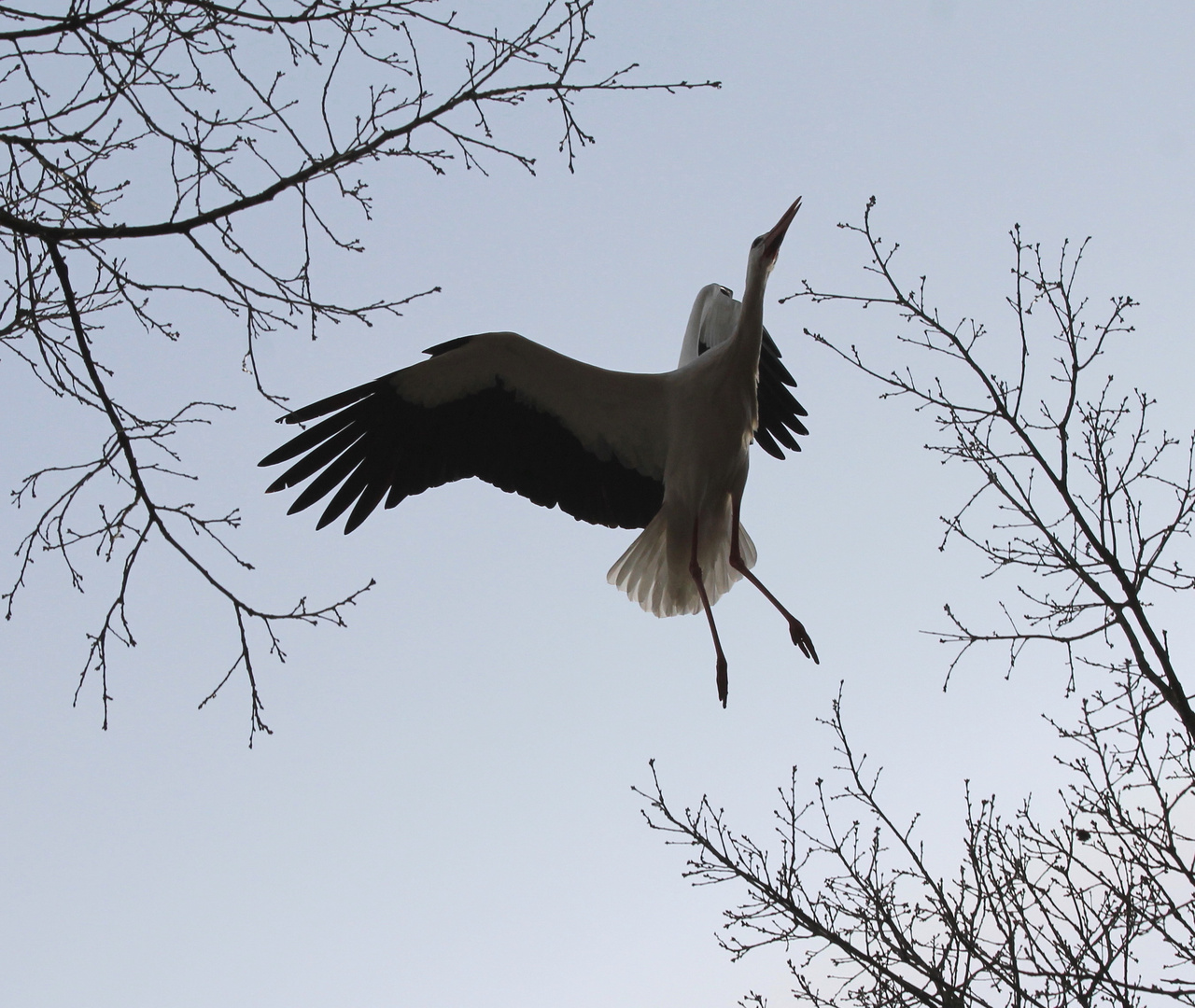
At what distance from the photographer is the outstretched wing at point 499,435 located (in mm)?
4508

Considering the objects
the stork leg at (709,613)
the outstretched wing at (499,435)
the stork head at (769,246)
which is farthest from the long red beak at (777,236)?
the stork leg at (709,613)

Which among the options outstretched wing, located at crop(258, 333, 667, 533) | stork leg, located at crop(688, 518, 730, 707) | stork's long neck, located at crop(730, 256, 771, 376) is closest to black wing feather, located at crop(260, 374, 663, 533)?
outstretched wing, located at crop(258, 333, 667, 533)

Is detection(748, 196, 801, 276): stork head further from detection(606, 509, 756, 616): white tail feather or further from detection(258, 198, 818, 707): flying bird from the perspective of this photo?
detection(606, 509, 756, 616): white tail feather

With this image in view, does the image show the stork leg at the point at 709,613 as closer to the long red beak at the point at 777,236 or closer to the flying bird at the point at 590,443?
the flying bird at the point at 590,443

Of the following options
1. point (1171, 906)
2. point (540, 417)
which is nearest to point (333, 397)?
point (540, 417)

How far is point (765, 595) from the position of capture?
14.8ft

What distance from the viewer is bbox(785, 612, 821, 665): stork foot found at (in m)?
4.17

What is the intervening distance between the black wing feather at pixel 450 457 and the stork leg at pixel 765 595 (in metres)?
0.49

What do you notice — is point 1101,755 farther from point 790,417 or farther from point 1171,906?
point 790,417

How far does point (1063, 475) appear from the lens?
10.1ft

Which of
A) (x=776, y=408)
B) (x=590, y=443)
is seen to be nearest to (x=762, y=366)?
(x=776, y=408)

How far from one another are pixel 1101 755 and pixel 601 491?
253 cm

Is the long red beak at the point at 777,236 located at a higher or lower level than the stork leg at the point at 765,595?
higher

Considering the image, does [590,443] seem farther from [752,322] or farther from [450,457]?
[752,322]
